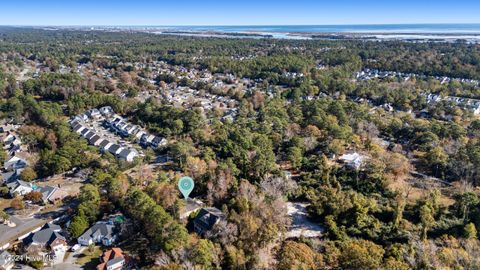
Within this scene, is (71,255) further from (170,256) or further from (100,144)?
(100,144)

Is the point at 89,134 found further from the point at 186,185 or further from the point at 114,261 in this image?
the point at 114,261

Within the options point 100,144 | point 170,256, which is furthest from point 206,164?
point 100,144

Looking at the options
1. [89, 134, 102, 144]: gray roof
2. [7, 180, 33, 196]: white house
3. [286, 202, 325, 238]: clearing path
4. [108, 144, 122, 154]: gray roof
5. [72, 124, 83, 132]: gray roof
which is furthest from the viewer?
[72, 124, 83, 132]: gray roof

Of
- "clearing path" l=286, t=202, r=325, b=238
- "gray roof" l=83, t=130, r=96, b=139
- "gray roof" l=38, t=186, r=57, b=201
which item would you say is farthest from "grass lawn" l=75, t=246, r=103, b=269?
"gray roof" l=83, t=130, r=96, b=139

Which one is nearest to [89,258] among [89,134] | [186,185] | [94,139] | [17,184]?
[186,185]

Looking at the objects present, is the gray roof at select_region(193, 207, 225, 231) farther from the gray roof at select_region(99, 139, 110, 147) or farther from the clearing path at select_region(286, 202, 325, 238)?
the gray roof at select_region(99, 139, 110, 147)

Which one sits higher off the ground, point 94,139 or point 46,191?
point 94,139

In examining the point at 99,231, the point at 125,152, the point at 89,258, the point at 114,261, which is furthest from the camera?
the point at 125,152

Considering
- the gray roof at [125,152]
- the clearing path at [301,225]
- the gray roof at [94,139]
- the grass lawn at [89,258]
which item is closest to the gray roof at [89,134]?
the gray roof at [94,139]
